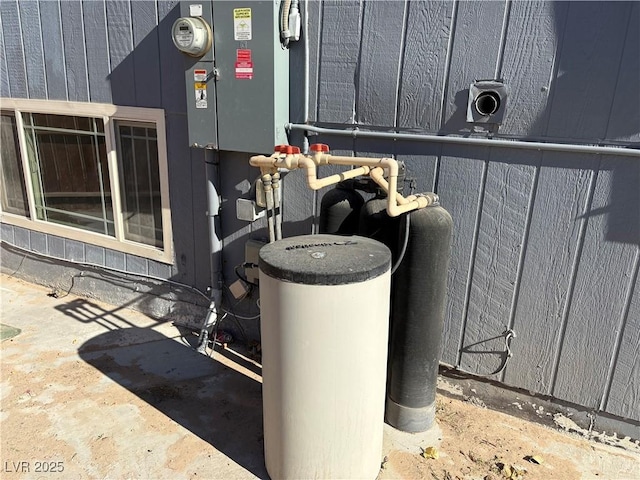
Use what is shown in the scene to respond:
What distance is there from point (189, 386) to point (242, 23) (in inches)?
88.6

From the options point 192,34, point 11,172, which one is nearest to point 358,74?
point 192,34

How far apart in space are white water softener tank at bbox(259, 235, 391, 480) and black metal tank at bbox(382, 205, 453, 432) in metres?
0.30

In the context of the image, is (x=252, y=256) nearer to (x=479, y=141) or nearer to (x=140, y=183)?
(x=140, y=183)

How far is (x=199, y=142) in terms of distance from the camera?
305cm

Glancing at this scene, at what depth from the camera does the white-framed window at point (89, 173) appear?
142 inches

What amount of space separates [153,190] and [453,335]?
97.5 inches

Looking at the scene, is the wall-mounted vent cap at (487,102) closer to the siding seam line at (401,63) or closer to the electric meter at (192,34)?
the siding seam line at (401,63)

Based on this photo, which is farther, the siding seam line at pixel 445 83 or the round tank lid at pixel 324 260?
the siding seam line at pixel 445 83

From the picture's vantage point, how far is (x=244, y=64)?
2.75 m

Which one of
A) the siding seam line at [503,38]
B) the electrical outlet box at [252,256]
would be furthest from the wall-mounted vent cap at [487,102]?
the electrical outlet box at [252,256]

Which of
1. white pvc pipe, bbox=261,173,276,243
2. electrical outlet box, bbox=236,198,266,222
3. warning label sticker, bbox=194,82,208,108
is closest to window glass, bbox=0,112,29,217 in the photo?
warning label sticker, bbox=194,82,208,108

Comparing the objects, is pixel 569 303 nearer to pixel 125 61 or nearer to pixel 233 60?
pixel 233 60

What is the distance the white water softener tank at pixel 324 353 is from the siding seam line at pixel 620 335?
1.25 metres

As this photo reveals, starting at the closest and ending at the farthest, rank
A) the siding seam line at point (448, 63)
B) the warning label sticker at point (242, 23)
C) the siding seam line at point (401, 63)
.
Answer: the siding seam line at point (448, 63) < the siding seam line at point (401, 63) < the warning label sticker at point (242, 23)
